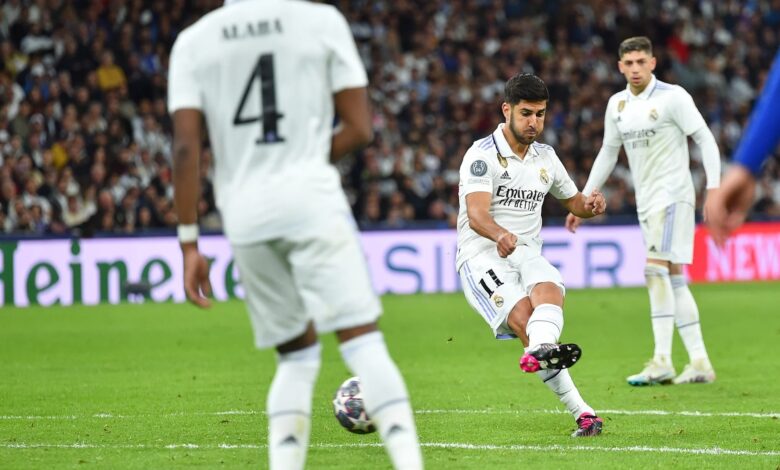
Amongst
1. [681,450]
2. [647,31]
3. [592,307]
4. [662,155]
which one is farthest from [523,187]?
[647,31]

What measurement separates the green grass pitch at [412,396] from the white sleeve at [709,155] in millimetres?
1627

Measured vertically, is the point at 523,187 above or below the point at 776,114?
below

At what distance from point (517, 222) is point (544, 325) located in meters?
1.02

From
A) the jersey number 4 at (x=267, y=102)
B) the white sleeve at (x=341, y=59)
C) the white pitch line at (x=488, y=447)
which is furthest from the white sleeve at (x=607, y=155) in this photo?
the jersey number 4 at (x=267, y=102)

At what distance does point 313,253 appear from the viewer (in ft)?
16.8

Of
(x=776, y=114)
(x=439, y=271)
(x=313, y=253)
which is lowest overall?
(x=439, y=271)

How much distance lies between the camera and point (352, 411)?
732cm

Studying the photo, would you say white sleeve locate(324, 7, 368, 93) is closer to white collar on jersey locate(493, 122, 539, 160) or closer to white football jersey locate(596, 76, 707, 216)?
white collar on jersey locate(493, 122, 539, 160)

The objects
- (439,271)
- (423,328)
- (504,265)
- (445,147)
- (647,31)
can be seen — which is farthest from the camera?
(647,31)

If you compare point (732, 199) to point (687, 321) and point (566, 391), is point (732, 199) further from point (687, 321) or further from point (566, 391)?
point (687, 321)

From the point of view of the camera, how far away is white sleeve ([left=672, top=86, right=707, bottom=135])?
1084 centimetres

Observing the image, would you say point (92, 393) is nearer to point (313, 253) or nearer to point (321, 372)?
point (321, 372)

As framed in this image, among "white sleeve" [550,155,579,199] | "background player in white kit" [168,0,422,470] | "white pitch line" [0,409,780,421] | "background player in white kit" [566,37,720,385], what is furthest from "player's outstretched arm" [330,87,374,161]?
"background player in white kit" [566,37,720,385]

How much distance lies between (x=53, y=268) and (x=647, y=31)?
1520cm
